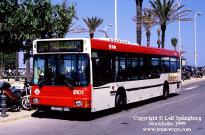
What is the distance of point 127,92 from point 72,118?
3.08 meters

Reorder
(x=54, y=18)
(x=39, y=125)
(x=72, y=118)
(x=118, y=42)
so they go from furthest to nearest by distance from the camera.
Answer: (x=54, y=18) < (x=118, y=42) < (x=72, y=118) < (x=39, y=125)

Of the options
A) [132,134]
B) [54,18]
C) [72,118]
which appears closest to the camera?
[132,134]

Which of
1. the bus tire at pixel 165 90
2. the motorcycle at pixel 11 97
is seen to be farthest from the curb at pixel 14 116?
the bus tire at pixel 165 90

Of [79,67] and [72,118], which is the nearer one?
[79,67]

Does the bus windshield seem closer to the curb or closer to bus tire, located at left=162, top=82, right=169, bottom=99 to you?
the curb

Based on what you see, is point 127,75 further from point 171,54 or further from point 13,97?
point 171,54

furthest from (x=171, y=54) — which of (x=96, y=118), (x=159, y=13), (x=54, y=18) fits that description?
(x=159, y=13)

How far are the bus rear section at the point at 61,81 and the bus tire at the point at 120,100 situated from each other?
8.08ft

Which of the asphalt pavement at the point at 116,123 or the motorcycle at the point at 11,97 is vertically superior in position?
the motorcycle at the point at 11,97

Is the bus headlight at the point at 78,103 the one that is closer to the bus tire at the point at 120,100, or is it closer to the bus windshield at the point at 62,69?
the bus windshield at the point at 62,69

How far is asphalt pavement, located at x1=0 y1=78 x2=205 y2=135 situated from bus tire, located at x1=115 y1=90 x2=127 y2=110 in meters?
0.26

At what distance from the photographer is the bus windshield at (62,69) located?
13455mm

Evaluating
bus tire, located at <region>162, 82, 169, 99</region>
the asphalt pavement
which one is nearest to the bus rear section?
the asphalt pavement

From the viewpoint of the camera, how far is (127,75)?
656 inches
